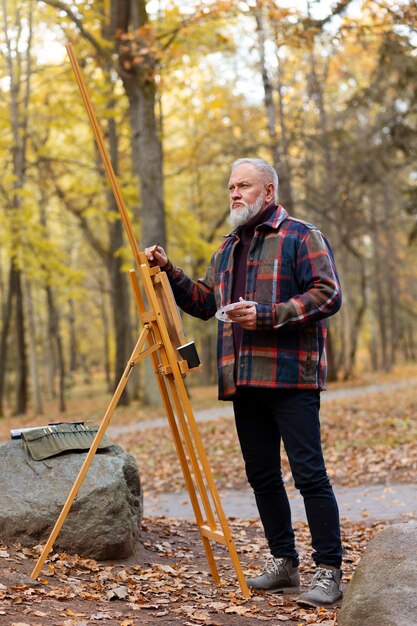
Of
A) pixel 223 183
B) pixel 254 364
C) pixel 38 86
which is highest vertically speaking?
pixel 38 86

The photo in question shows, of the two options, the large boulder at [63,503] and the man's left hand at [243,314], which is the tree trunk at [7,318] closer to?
the large boulder at [63,503]

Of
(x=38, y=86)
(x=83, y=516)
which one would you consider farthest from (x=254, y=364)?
(x=38, y=86)

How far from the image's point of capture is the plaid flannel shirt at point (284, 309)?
406 cm

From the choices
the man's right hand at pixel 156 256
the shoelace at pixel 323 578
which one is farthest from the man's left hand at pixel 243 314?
the shoelace at pixel 323 578

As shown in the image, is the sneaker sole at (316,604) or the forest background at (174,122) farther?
the forest background at (174,122)

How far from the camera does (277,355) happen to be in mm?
4172

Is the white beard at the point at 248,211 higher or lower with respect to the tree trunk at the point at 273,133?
lower

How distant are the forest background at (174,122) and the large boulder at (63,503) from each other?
24.6 feet

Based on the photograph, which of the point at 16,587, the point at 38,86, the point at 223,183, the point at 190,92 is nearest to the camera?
the point at 16,587

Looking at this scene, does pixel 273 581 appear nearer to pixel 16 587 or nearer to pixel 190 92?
pixel 16 587

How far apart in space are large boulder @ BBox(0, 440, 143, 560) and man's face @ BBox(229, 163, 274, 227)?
6.57 ft

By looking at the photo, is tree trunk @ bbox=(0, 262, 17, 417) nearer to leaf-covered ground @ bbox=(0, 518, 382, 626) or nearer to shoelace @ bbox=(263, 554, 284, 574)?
leaf-covered ground @ bbox=(0, 518, 382, 626)

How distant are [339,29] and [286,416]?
8484 millimetres

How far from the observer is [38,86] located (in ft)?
67.9
